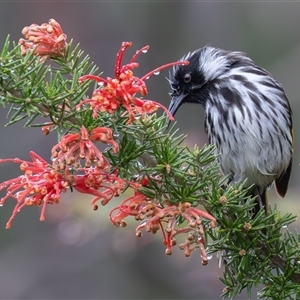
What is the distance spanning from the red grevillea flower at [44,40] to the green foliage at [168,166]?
34mm

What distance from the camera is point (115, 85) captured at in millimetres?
2125

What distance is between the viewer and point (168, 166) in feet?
7.22

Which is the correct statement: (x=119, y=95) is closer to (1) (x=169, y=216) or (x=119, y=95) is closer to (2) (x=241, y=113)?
(1) (x=169, y=216)

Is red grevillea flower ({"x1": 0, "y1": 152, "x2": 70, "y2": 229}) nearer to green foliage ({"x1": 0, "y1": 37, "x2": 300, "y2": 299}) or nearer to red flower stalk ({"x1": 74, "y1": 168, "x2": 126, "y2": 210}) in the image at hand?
red flower stalk ({"x1": 74, "y1": 168, "x2": 126, "y2": 210})

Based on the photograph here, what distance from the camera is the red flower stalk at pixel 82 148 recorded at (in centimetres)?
206

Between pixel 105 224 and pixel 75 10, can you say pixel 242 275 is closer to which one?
pixel 105 224

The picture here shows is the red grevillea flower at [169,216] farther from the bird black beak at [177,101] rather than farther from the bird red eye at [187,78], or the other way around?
the bird red eye at [187,78]

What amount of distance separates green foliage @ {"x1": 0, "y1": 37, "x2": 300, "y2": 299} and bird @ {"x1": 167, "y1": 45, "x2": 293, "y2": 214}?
204 centimetres

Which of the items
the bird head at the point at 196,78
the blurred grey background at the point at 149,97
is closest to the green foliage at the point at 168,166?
the bird head at the point at 196,78

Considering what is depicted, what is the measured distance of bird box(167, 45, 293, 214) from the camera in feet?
15.2

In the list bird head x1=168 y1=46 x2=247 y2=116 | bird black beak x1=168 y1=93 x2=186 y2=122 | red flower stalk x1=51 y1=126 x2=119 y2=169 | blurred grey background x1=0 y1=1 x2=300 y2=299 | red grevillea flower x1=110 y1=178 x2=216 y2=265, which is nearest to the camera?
red flower stalk x1=51 y1=126 x2=119 y2=169

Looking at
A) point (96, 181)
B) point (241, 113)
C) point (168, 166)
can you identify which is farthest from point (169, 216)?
point (241, 113)

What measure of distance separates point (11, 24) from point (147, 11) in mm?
2008

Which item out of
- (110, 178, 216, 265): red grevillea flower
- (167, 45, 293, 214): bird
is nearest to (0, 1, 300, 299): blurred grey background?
(167, 45, 293, 214): bird
